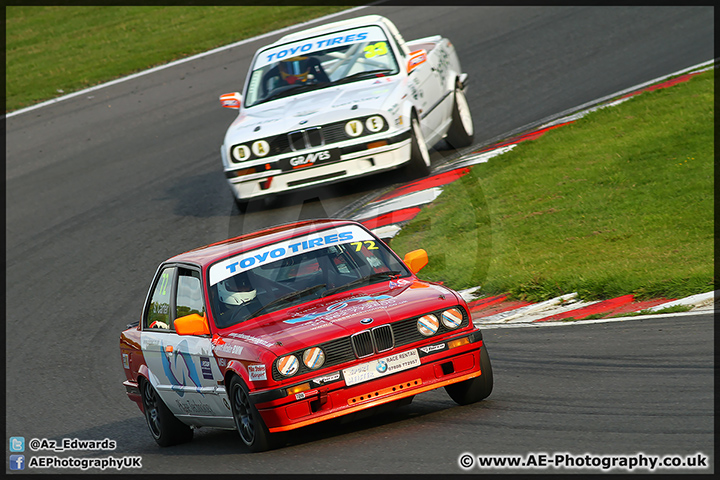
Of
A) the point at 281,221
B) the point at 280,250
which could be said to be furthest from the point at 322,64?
the point at 280,250

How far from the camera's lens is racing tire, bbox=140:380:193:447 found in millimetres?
7211

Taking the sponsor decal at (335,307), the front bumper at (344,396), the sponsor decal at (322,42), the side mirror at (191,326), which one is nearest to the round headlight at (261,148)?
the sponsor decal at (322,42)

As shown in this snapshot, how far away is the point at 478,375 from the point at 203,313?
184 cm

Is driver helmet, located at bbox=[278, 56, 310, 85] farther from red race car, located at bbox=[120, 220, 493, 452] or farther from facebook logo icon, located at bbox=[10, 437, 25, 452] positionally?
facebook logo icon, located at bbox=[10, 437, 25, 452]

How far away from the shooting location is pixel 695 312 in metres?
7.80

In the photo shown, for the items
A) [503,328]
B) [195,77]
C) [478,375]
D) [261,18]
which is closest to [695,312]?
[503,328]

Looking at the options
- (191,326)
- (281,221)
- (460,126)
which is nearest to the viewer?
(191,326)

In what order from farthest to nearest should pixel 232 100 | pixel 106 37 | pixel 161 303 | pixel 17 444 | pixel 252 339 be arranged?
pixel 106 37 < pixel 232 100 < pixel 17 444 < pixel 161 303 < pixel 252 339

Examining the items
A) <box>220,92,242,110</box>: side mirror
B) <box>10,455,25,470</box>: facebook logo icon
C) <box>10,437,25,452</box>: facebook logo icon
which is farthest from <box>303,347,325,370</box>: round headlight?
<box>220,92,242,110</box>: side mirror

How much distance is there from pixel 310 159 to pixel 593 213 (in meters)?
3.36

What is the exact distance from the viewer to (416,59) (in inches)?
506

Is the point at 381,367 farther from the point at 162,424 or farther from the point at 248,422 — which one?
the point at 162,424

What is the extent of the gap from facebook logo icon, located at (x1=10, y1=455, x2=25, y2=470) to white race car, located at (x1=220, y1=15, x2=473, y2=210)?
18.3 ft

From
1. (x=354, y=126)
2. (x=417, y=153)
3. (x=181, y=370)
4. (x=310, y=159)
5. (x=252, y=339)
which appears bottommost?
(x=417, y=153)
